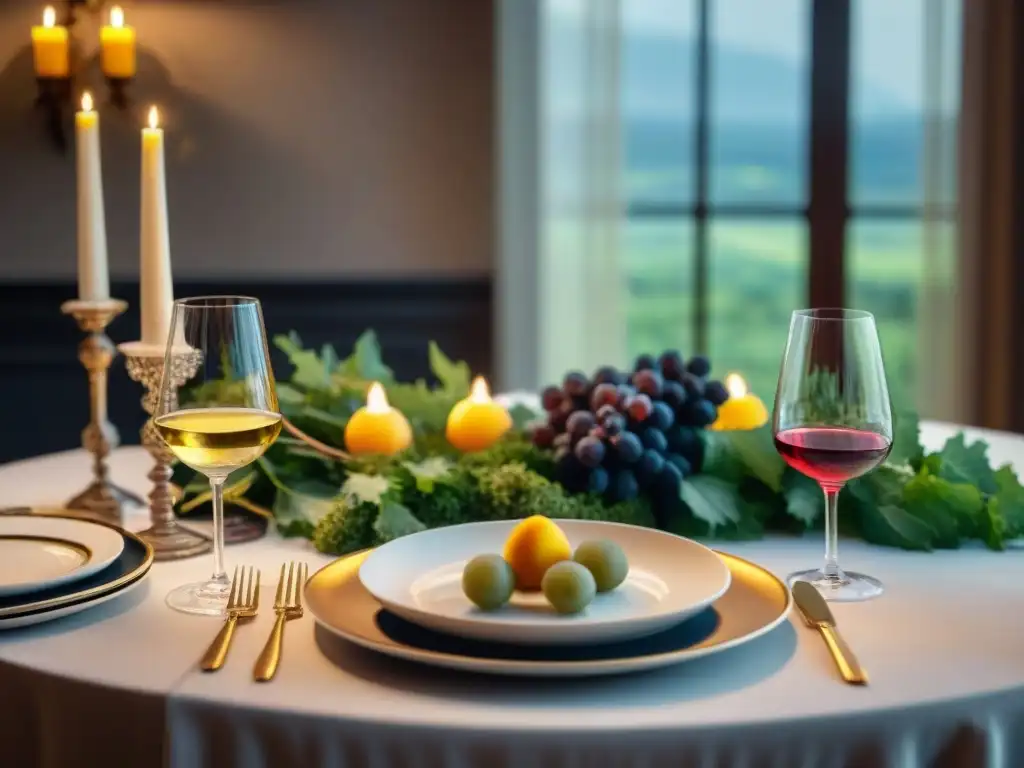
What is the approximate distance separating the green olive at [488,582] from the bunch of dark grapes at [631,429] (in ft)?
1.15

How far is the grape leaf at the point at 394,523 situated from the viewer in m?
1.28

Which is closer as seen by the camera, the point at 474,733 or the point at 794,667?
the point at 474,733

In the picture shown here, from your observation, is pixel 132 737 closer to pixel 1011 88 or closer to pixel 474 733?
pixel 474 733

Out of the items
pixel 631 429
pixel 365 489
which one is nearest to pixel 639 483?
pixel 631 429

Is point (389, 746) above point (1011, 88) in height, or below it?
below

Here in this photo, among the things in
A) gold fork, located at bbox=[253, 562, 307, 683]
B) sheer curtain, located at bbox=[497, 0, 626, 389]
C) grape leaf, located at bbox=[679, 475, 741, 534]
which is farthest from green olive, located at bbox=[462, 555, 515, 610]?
sheer curtain, located at bbox=[497, 0, 626, 389]

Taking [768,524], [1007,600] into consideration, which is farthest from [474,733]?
[768,524]

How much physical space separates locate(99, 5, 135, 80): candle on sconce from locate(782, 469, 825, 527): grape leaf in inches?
99.8

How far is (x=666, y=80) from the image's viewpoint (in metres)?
3.64

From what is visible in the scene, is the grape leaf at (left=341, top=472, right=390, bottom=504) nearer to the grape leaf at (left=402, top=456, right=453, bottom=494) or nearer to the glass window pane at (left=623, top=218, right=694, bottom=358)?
the grape leaf at (left=402, top=456, right=453, bottom=494)

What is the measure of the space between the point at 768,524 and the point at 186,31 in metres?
2.61

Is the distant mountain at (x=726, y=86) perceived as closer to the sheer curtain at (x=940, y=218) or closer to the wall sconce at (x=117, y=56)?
the sheer curtain at (x=940, y=218)

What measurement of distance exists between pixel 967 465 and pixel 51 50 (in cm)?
273

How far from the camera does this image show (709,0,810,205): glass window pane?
12.0 ft
